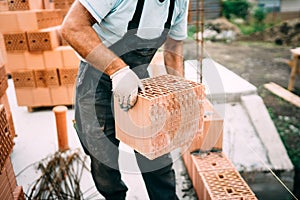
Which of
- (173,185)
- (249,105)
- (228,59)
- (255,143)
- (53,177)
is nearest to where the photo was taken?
(173,185)

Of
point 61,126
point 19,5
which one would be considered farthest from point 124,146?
point 19,5

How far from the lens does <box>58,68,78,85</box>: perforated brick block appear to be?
4.12m

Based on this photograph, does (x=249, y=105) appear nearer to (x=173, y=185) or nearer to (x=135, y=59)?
(x=173, y=185)

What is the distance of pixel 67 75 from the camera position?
4148 mm

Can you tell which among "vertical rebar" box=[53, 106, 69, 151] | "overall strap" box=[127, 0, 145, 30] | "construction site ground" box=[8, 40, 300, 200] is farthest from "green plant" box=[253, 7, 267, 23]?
"overall strap" box=[127, 0, 145, 30]

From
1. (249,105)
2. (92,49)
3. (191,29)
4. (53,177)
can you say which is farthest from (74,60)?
(191,29)

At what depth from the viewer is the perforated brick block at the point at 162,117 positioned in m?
1.24

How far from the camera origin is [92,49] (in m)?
1.33

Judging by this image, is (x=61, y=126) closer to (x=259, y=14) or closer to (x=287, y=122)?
(x=287, y=122)

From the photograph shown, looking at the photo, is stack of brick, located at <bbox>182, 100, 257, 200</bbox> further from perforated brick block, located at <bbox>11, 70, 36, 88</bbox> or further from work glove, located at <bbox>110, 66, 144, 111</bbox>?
perforated brick block, located at <bbox>11, 70, 36, 88</bbox>

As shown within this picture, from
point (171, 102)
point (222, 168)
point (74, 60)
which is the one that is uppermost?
point (171, 102)

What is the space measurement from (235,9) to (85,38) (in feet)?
41.9

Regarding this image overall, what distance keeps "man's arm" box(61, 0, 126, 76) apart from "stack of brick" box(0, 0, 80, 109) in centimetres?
281

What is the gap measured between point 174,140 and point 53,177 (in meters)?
1.64
